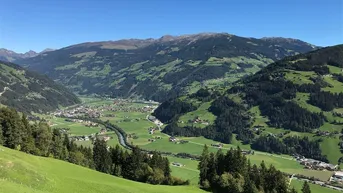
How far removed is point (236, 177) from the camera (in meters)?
107

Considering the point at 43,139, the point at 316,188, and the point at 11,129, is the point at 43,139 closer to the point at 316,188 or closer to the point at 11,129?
the point at 11,129

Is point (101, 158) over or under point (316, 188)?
over

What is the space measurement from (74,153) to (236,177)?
4960 cm

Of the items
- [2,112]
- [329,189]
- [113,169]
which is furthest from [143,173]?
[329,189]

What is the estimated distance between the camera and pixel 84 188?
55.0 metres

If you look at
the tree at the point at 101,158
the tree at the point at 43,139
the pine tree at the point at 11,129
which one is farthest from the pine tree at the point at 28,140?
the tree at the point at 101,158

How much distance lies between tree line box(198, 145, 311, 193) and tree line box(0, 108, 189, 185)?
825 centimetres

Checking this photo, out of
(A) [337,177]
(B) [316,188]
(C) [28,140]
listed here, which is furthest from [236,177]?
(A) [337,177]

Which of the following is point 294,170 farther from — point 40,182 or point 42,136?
point 40,182

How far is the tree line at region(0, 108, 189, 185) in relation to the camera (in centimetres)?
9525

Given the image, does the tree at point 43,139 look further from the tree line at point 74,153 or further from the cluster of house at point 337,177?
the cluster of house at point 337,177

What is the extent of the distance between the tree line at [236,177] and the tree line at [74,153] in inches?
325

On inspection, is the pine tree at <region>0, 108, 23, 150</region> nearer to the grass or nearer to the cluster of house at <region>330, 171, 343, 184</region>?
the grass

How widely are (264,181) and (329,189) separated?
2856 inches
